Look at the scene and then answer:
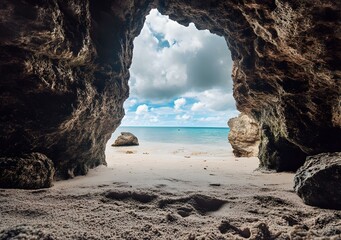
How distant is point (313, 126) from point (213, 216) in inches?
146

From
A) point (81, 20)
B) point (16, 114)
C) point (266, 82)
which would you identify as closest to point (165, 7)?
point (81, 20)

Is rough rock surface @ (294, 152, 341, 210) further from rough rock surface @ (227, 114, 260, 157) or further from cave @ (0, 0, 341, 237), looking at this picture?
rough rock surface @ (227, 114, 260, 157)

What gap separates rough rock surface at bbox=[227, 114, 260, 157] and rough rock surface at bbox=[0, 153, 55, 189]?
1364cm

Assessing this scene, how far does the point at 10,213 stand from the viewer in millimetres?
2902

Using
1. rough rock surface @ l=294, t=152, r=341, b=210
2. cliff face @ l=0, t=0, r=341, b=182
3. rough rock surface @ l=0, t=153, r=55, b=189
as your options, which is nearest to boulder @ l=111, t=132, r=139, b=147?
cliff face @ l=0, t=0, r=341, b=182

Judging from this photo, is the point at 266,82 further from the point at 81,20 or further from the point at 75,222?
the point at 75,222

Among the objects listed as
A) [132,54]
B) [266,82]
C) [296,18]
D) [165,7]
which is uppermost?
[165,7]

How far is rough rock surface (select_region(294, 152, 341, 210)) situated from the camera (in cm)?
324

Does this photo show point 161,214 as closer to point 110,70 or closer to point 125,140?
point 110,70

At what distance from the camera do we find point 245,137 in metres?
15.9

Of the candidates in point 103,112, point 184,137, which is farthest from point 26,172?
point 184,137

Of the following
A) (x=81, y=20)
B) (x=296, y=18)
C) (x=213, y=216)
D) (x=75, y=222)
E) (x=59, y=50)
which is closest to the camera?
(x=75, y=222)

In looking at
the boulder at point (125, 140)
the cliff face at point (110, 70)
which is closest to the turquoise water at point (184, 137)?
the boulder at point (125, 140)

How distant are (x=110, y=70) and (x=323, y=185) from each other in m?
6.13
